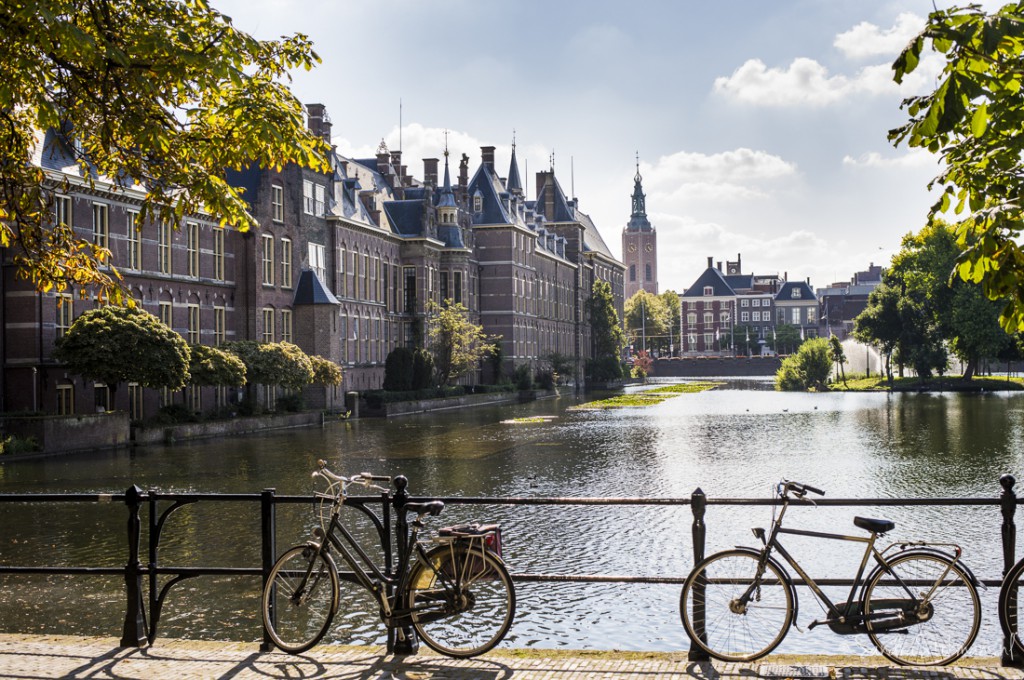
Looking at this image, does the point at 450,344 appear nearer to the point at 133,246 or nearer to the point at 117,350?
the point at 133,246

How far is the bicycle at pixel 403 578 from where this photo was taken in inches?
300

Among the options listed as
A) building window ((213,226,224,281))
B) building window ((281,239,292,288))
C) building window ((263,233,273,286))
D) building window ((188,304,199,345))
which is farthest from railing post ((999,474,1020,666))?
building window ((281,239,292,288))

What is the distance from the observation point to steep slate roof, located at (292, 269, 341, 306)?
5343 cm

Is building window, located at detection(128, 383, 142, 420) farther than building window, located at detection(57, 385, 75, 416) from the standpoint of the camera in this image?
Yes

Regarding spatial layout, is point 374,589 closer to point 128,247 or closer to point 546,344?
point 128,247

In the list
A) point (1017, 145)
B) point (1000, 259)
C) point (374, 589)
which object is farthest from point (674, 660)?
point (1017, 145)

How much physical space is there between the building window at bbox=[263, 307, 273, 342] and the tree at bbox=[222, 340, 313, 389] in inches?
210

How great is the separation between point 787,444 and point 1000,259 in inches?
1095

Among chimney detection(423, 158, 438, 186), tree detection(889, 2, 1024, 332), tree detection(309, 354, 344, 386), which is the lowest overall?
tree detection(309, 354, 344, 386)

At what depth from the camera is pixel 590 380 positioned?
3949 inches

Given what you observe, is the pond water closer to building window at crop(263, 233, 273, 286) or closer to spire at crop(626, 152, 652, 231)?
building window at crop(263, 233, 273, 286)

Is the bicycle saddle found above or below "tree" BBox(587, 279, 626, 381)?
below

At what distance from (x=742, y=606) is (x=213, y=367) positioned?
33779 mm

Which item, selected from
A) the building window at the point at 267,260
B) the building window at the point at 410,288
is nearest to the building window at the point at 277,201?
the building window at the point at 267,260
